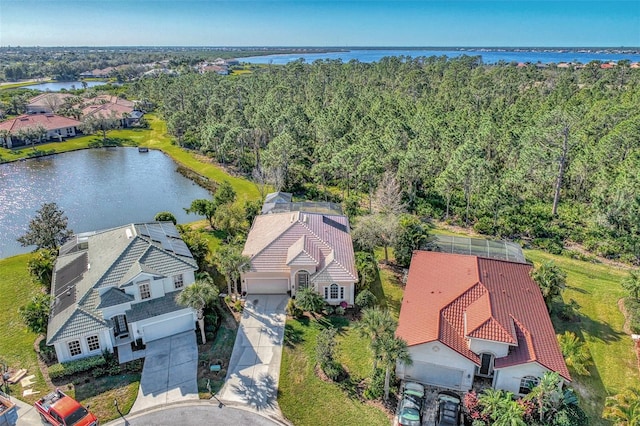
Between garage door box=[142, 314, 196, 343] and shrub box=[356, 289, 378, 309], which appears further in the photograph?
shrub box=[356, 289, 378, 309]

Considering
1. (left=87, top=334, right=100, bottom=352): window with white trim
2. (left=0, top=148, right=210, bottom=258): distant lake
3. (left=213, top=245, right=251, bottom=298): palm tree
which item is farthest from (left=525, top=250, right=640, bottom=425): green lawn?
(left=0, top=148, right=210, bottom=258): distant lake

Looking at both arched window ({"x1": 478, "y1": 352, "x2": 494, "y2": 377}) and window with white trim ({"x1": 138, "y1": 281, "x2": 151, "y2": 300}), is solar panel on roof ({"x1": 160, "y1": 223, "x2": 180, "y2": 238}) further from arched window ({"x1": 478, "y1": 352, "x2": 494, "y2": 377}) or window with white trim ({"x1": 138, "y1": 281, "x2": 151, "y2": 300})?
arched window ({"x1": 478, "y1": 352, "x2": 494, "y2": 377})

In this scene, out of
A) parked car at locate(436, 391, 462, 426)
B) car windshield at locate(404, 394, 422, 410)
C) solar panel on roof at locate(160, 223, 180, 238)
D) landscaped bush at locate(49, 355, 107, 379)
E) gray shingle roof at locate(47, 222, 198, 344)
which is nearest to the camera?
parked car at locate(436, 391, 462, 426)

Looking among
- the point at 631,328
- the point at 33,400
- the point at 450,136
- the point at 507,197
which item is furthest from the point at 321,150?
the point at 33,400

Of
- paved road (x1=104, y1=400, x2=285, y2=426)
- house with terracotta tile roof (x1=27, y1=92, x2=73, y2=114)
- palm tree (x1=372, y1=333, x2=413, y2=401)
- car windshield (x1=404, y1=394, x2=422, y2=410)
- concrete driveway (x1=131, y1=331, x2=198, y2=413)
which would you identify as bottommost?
paved road (x1=104, y1=400, x2=285, y2=426)

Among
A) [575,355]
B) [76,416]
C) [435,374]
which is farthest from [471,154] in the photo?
[76,416]

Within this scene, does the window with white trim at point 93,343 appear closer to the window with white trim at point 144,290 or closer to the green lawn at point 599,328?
the window with white trim at point 144,290
